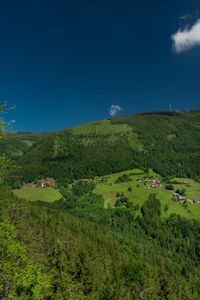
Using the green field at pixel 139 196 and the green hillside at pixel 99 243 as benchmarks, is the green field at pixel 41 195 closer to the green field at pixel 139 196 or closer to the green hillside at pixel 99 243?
the green field at pixel 139 196

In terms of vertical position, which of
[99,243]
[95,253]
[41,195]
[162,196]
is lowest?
[99,243]

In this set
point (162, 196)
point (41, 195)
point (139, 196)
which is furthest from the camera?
point (41, 195)

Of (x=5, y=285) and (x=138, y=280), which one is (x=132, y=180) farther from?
(x=5, y=285)

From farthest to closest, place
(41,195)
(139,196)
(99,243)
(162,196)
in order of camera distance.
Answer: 1. (41,195)
2. (139,196)
3. (162,196)
4. (99,243)

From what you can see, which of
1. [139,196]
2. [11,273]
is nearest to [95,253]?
[11,273]

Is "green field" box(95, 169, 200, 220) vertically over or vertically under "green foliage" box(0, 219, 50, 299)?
under

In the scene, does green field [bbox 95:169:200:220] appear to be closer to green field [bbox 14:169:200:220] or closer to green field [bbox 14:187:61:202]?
green field [bbox 14:169:200:220]

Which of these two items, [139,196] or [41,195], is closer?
[139,196]

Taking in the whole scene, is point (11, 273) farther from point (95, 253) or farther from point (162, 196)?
point (162, 196)

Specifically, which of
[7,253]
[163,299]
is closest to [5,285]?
[7,253]

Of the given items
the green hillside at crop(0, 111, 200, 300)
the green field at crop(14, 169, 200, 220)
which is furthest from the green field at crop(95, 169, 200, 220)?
the green hillside at crop(0, 111, 200, 300)

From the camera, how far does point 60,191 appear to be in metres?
167

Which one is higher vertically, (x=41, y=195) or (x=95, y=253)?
(x=95, y=253)

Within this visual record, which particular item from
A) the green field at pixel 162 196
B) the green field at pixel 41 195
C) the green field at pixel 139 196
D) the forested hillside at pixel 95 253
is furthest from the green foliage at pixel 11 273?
the green field at pixel 41 195
